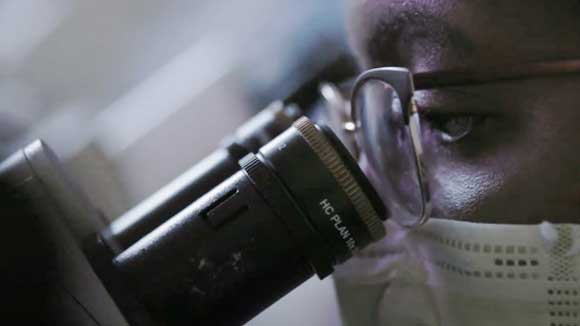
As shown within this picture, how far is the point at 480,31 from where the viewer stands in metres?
0.54

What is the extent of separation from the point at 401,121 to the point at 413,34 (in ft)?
0.32

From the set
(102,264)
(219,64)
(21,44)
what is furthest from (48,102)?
(102,264)

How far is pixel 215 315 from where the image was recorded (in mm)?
524

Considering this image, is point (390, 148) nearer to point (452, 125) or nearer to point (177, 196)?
point (452, 125)

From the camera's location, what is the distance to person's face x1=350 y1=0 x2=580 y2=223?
1.74ft

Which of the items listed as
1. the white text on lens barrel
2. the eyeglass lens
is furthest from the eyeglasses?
the white text on lens barrel

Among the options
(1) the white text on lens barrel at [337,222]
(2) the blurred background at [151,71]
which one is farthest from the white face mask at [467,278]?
(2) the blurred background at [151,71]

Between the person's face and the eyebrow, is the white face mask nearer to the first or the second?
the person's face

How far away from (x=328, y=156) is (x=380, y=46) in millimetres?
174

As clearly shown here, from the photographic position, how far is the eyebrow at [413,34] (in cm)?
56

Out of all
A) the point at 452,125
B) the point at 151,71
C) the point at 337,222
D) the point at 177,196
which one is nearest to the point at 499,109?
the point at 452,125

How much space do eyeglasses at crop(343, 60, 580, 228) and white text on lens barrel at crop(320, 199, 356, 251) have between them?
0.11 meters

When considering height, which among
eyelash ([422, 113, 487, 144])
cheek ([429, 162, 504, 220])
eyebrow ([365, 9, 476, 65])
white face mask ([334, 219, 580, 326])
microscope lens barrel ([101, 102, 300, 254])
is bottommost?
white face mask ([334, 219, 580, 326])

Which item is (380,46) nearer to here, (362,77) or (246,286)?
(362,77)
